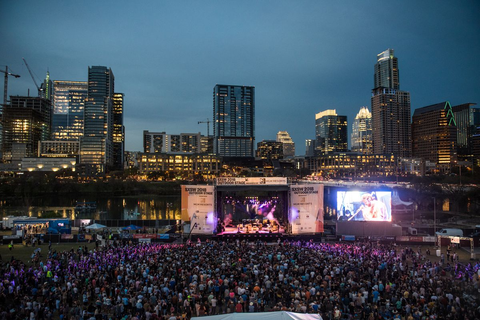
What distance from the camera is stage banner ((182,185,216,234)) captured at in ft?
90.9

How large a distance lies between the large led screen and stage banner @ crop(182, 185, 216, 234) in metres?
10.9

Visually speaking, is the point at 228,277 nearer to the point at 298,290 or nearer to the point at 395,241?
the point at 298,290

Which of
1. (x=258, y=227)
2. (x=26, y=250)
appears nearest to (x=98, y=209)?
(x=26, y=250)

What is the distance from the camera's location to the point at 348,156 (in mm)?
166250

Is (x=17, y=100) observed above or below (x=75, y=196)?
above

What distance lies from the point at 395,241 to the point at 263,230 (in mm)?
10186

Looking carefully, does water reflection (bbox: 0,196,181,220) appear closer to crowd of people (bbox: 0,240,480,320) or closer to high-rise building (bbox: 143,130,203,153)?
crowd of people (bbox: 0,240,480,320)

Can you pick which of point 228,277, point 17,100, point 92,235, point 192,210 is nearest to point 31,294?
point 228,277

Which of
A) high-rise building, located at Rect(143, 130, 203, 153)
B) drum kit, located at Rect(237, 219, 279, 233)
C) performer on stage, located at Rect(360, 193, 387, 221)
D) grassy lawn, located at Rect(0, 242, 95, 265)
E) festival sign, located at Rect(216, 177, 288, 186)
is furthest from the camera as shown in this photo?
high-rise building, located at Rect(143, 130, 203, 153)

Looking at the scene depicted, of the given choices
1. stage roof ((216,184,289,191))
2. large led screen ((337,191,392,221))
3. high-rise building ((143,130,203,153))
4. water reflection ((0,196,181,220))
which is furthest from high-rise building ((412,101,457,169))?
stage roof ((216,184,289,191))

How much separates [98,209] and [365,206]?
4893 cm

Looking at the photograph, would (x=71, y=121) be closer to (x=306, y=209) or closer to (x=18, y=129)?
(x=18, y=129)

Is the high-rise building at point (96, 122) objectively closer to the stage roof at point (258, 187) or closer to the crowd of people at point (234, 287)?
→ the stage roof at point (258, 187)

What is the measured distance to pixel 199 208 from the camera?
27891mm
